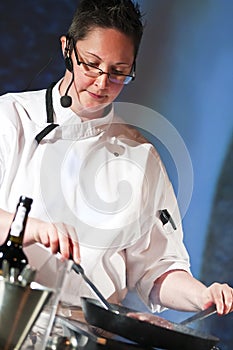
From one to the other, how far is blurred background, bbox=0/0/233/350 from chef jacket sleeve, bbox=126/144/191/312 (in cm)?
87

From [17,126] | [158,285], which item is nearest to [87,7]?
[17,126]

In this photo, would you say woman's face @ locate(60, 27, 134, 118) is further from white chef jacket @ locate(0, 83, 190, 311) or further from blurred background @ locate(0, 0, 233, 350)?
blurred background @ locate(0, 0, 233, 350)

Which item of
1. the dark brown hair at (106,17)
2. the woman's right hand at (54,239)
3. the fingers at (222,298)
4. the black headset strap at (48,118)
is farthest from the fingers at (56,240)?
the dark brown hair at (106,17)

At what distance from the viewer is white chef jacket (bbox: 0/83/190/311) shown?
1.85 metres

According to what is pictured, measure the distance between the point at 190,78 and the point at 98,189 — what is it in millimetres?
997

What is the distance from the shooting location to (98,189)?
6.42ft

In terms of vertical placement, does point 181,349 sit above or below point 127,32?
below

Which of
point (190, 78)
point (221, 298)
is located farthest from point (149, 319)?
point (190, 78)

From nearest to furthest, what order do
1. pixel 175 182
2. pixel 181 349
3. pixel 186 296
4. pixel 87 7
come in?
pixel 181 349 → pixel 186 296 → pixel 87 7 → pixel 175 182

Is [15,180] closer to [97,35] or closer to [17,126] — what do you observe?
[17,126]

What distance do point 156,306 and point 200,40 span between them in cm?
129

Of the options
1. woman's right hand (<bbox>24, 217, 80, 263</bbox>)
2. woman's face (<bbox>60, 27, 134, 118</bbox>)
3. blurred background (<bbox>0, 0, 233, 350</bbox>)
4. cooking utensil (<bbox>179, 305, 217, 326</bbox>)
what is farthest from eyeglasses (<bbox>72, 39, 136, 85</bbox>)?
blurred background (<bbox>0, 0, 233, 350</bbox>)

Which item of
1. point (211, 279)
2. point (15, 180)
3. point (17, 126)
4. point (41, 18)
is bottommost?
point (211, 279)

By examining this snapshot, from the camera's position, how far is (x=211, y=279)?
2904 mm
